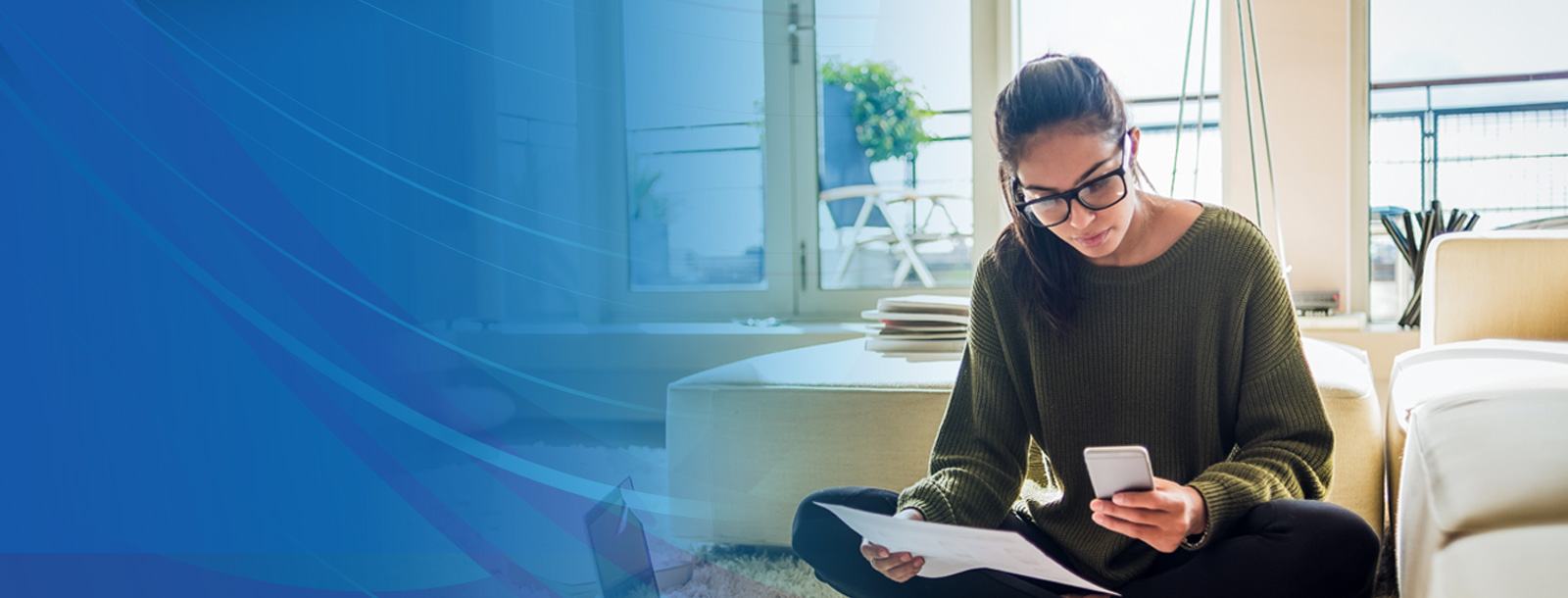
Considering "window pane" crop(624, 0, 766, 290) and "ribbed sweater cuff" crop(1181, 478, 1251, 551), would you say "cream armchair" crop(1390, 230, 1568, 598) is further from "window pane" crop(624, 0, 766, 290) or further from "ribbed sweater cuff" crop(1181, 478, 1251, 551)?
"window pane" crop(624, 0, 766, 290)

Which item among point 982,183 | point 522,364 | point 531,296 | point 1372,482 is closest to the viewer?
point 1372,482

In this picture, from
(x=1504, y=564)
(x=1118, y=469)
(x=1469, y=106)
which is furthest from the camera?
(x=1469, y=106)

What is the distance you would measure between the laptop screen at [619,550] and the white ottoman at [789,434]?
220mm

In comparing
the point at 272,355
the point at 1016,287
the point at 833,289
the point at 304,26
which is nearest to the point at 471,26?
the point at 304,26

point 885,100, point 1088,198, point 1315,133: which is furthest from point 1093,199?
point 885,100

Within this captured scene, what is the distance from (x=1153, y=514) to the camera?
882 millimetres

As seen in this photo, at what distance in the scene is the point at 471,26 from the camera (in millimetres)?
1274

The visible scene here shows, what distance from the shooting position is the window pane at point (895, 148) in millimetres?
3195

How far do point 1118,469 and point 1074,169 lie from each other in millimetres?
321

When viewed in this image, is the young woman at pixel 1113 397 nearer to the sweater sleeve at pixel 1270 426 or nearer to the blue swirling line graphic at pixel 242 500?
the sweater sleeve at pixel 1270 426

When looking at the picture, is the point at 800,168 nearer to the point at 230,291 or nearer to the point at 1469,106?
the point at 1469,106

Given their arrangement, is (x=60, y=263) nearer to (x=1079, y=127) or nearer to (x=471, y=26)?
(x=471, y=26)

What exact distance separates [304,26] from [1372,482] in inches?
60.4
